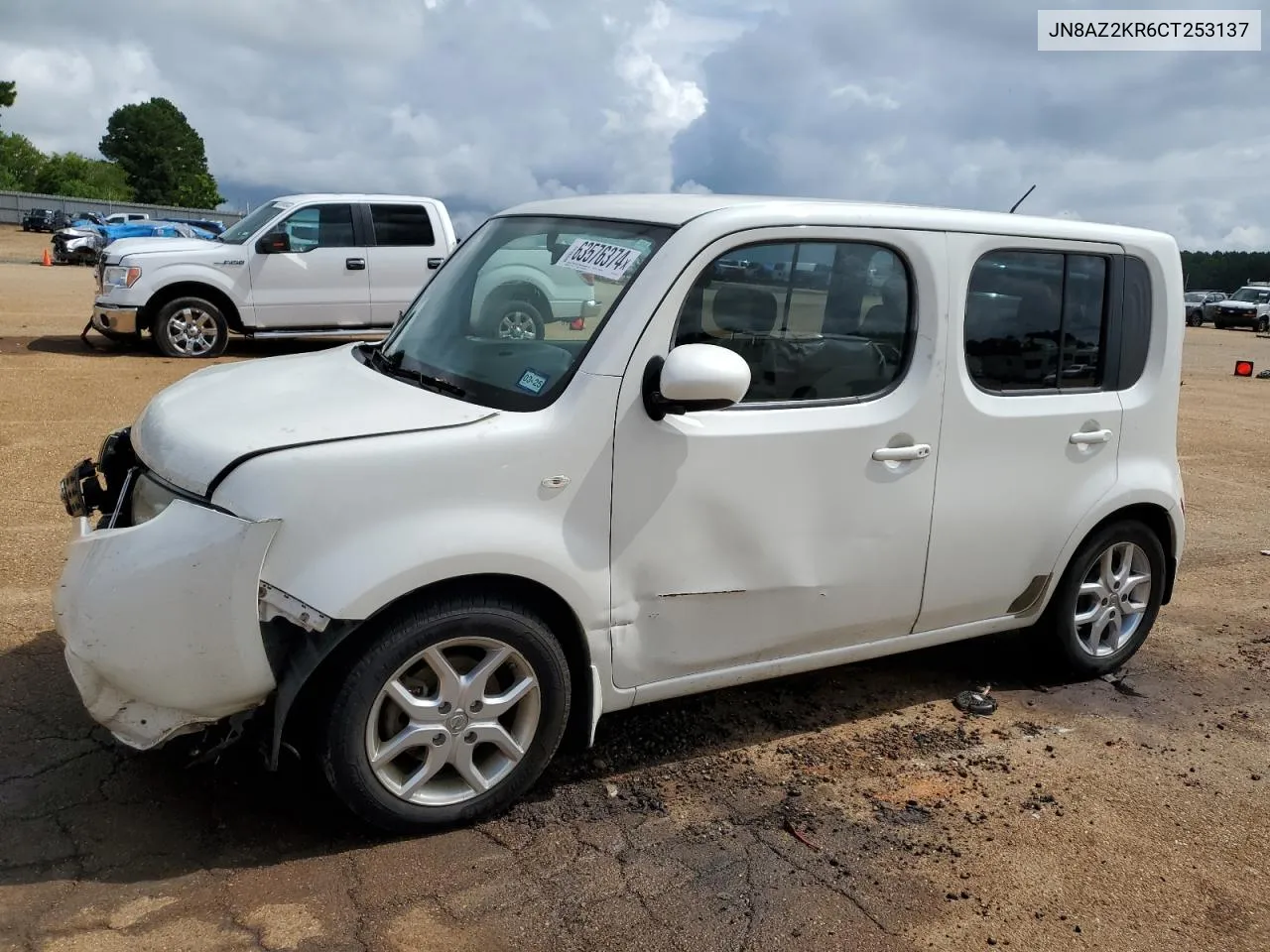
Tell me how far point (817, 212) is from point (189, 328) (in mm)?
10862

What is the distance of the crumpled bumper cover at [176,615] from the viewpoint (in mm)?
2896

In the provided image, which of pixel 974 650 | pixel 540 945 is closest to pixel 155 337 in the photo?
pixel 974 650

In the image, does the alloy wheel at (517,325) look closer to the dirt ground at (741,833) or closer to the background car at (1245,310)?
the dirt ground at (741,833)

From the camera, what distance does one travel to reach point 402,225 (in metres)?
13.3

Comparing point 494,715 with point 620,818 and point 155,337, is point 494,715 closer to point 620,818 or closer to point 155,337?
point 620,818

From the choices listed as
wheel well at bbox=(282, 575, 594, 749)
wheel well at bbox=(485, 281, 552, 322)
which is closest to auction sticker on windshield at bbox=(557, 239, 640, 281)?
wheel well at bbox=(485, 281, 552, 322)

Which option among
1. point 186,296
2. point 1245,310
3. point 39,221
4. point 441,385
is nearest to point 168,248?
point 186,296

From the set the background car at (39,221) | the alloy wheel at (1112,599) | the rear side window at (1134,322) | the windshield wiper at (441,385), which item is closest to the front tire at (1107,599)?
the alloy wheel at (1112,599)

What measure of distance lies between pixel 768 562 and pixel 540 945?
55.5 inches

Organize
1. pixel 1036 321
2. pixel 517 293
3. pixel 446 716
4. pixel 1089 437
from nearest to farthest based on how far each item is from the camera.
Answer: pixel 446 716, pixel 517 293, pixel 1036 321, pixel 1089 437

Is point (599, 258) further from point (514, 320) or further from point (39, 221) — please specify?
point (39, 221)

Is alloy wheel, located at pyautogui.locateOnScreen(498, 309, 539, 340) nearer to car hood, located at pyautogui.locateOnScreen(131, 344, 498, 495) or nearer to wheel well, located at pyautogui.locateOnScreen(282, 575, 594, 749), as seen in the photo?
car hood, located at pyautogui.locateOnScreen(131, 344, 498, 495)

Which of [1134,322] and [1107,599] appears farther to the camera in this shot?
[1107,599]

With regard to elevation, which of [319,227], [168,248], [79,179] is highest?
[79,179]
